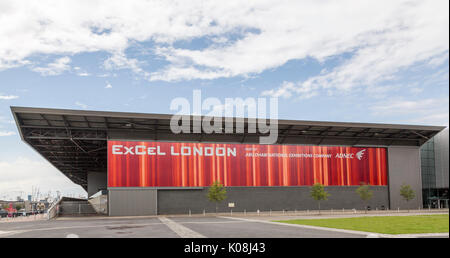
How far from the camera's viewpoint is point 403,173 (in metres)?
65.8

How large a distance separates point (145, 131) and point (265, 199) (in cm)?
1879

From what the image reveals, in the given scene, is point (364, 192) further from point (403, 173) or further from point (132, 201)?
point (132, 201)

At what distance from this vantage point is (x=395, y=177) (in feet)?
214

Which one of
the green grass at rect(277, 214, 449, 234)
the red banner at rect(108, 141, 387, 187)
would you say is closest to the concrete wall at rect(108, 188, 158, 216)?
the red banner at rect(108, 141, 387, 187)

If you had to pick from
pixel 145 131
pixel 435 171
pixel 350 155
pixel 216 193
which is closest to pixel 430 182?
pixel 435 171

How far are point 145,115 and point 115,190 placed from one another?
994cm

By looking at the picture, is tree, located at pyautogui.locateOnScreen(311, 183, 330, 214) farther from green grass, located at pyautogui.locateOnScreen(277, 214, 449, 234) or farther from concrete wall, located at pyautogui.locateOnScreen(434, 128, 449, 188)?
concrete wall, located at pyautogui.locateOnScreen(434, 128, 449, 188)

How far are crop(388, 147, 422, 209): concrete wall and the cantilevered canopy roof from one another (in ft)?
6.13

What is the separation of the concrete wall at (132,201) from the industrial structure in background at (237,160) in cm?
12

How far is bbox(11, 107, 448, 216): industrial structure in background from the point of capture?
53.0 meters

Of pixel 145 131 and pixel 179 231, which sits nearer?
pixel 179 231

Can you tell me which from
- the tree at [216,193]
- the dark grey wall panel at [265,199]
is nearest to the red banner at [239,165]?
the dark grey wall panel at [265,199]
